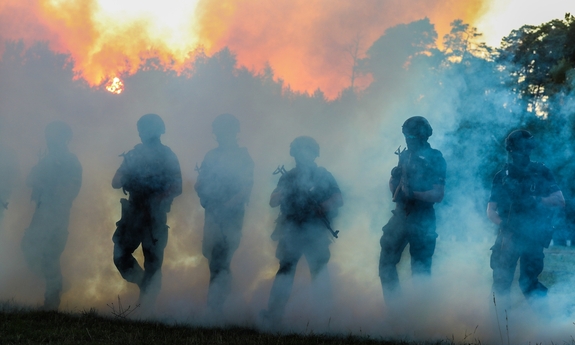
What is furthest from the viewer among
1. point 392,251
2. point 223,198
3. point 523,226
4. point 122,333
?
point 223,198

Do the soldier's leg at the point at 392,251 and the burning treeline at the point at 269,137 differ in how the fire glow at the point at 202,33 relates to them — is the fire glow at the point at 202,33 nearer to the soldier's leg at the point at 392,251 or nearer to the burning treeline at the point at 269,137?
the burning treeline at the point at 269,137

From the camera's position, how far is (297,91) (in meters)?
8.55

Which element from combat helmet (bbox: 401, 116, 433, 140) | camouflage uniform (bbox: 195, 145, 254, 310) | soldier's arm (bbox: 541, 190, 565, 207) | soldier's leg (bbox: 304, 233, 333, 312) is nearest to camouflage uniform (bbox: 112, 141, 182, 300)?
camouflage uniform (bbox: 195, 145, 254, 310)

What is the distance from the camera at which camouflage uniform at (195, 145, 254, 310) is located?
21.1 feet

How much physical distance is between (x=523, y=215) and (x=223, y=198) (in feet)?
9.03

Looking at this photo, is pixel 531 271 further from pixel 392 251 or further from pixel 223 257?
pixel 223 257

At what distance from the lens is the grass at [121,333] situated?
4.89m

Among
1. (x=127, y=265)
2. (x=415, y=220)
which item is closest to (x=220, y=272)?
(x=127, y=265)

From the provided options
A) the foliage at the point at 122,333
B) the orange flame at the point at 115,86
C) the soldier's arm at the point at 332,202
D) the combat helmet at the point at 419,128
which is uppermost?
the orange flame at the point at 115,86

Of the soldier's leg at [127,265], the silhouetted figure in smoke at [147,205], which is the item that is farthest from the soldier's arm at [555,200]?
the soldier's leg at [127,265]

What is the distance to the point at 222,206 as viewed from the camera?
21.5ft

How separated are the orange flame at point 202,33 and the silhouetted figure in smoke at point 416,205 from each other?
8.94ft

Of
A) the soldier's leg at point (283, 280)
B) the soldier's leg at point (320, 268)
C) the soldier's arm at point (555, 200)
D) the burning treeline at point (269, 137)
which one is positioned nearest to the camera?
the soldier's arm at point (555, 200)

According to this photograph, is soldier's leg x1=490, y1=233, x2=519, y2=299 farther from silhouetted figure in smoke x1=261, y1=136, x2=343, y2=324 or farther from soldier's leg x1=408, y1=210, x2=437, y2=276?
silhouetted figure in smoke x1=261, y1=136, x2=343, y2=324
